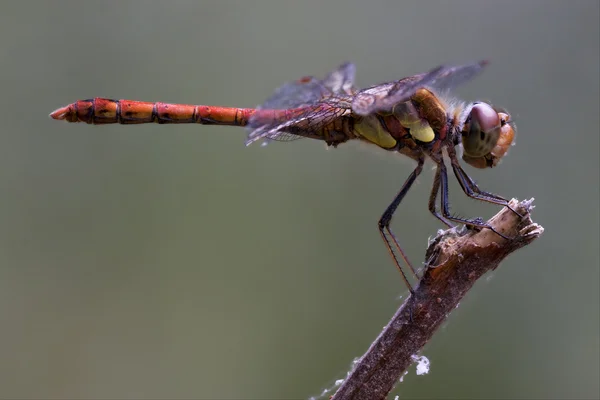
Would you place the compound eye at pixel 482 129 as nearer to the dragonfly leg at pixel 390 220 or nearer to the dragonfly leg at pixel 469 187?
the dragonfly leg at pixel 469 187

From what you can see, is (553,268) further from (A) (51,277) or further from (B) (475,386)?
(A) (51,277)

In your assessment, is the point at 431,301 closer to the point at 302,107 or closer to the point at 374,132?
the point at 374,132

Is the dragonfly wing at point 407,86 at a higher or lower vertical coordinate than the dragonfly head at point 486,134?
higher

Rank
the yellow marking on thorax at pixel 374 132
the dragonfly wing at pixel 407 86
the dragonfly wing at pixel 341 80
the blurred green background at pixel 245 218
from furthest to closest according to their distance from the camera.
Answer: the blurred green background at pixel 245 218 → the dragonfly wing at pixel 341 80 → the yellow marking on thorax at pixel 374 132 → the dragonfly wing at pixel 407 86

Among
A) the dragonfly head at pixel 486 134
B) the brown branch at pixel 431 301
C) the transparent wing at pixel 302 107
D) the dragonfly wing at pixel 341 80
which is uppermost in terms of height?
the dragonfly wing at pixel 341 80

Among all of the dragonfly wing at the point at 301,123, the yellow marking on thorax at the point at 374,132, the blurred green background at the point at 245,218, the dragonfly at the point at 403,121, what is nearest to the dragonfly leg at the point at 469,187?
the dragonfly at the point at 403,121

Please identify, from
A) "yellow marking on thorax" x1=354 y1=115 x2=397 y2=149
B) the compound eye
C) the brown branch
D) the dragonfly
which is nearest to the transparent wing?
the dragonfly

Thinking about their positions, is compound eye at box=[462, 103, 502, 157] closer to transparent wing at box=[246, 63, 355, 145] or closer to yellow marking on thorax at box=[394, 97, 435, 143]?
yellow marking on thorax at box=[394, 97, 435, 143]
